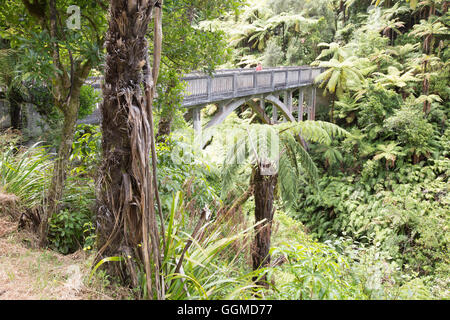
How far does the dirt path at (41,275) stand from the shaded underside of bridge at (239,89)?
2242 mm

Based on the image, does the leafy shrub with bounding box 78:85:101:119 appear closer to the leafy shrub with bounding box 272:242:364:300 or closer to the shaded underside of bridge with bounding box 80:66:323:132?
the shaded underside of bridge with bounding box 80:66:323:132

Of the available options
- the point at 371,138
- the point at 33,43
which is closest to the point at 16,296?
the point at 33,43

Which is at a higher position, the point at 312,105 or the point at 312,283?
the point at 312,105

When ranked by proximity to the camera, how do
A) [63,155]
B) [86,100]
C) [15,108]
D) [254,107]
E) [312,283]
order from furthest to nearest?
[254,107] → [15,108] → [86,100] → [63,155] → [312,283]

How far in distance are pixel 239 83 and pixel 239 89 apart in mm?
149

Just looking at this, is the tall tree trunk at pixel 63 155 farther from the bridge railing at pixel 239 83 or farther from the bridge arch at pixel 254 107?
the bridge arch at pixel 254 107

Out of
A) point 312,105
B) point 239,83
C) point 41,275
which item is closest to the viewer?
point 41,275

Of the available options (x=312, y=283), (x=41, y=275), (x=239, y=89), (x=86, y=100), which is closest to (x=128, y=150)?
(x=41, y=275)

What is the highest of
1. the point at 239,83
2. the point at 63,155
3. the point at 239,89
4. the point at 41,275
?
the point at 239,83

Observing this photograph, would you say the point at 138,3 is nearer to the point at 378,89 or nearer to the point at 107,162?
the point at 107,162

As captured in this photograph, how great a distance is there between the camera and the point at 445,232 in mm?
7258

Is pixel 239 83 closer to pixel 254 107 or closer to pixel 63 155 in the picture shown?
pixel 254 107

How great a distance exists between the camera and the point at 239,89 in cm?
866
